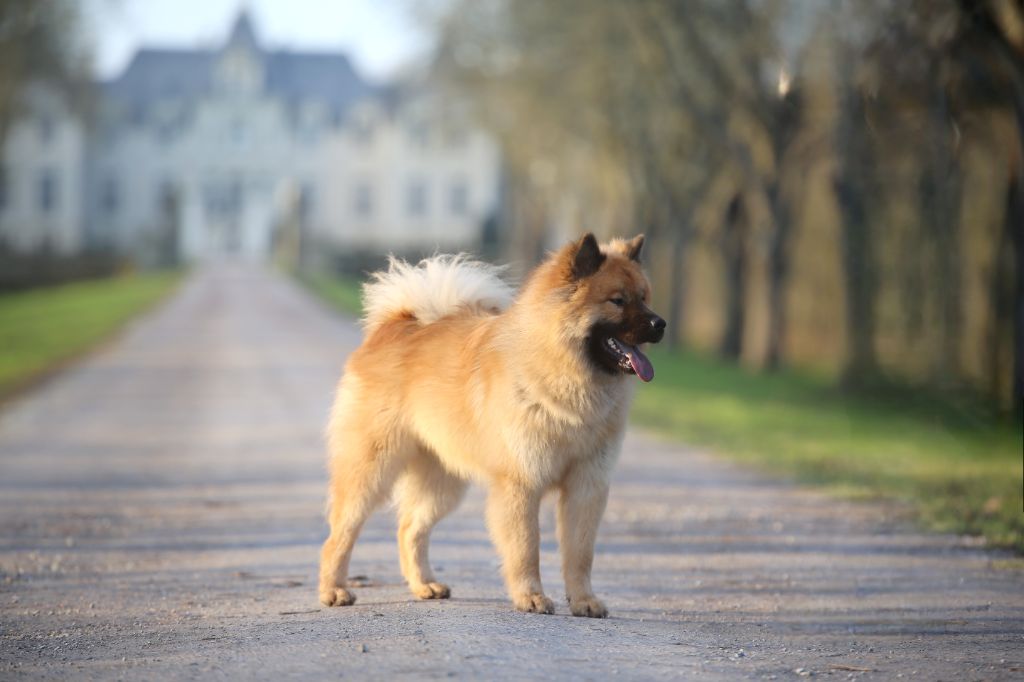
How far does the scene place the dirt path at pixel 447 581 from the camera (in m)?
5.56

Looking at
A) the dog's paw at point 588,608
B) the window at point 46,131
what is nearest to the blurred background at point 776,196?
the dog's paw at point 588,608

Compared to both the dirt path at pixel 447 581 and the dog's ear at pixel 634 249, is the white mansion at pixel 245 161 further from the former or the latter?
the dog's ear at pixel 634 249

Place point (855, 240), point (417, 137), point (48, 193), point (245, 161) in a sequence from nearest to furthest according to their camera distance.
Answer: point (855, 240), point (48, 193), point (417, 137), point (245, 161)

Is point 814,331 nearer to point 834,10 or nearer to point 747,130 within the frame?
point 747,130

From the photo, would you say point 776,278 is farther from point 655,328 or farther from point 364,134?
point 364,134

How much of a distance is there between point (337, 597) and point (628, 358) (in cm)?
188

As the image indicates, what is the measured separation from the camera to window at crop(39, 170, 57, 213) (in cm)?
9281

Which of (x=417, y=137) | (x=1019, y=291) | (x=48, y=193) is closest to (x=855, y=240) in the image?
(x=1019, y=291)

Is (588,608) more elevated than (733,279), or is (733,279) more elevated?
(733,279)

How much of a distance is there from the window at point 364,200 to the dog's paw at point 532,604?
3583 inches

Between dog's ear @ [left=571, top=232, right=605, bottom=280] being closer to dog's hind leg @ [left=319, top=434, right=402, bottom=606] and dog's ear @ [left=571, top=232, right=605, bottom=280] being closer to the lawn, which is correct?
dog's hind leg @ [left=319, top=434, right=402, bottom=606]

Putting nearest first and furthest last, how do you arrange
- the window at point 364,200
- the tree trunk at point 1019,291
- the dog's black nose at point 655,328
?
the dog's black nose at point 655,328 < the tree trunk at point 1019,291 < the window at point 364,200

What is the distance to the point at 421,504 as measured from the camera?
23.9 feet

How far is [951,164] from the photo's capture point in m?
17.6
